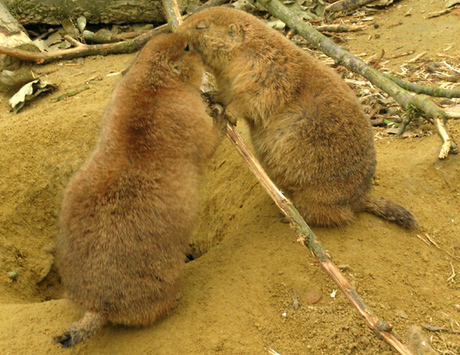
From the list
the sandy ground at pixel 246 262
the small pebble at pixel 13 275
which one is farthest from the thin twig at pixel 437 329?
the small pebble at pixel 13 275

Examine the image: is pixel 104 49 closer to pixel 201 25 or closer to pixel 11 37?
pixel 11 37

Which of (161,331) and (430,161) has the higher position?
(161,331)

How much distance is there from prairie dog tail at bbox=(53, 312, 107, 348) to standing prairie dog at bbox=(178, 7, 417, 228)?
2077 millimetres

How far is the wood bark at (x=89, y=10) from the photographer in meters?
8.38

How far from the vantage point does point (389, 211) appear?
4570 millimetres

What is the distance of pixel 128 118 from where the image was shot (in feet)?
12.5

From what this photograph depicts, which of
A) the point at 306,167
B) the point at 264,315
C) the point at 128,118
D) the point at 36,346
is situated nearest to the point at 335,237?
the point at 306,167

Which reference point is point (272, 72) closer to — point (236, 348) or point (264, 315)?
point (264, 315)

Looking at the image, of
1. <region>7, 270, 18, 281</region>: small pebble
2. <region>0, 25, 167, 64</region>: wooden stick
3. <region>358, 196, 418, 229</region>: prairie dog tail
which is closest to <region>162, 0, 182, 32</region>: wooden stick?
<region>0, 25, 167, 64</region>: wooden stick

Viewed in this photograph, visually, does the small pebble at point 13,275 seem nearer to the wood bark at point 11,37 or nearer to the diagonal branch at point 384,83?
the wood bark at point 11,37

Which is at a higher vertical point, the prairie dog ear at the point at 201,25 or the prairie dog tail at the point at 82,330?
the prairie dog ear at the point at 201,25

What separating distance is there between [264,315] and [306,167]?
144cm

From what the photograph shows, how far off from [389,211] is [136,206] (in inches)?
96.8

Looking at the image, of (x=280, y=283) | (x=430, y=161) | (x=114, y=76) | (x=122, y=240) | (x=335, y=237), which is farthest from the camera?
(x=114, y=76)
